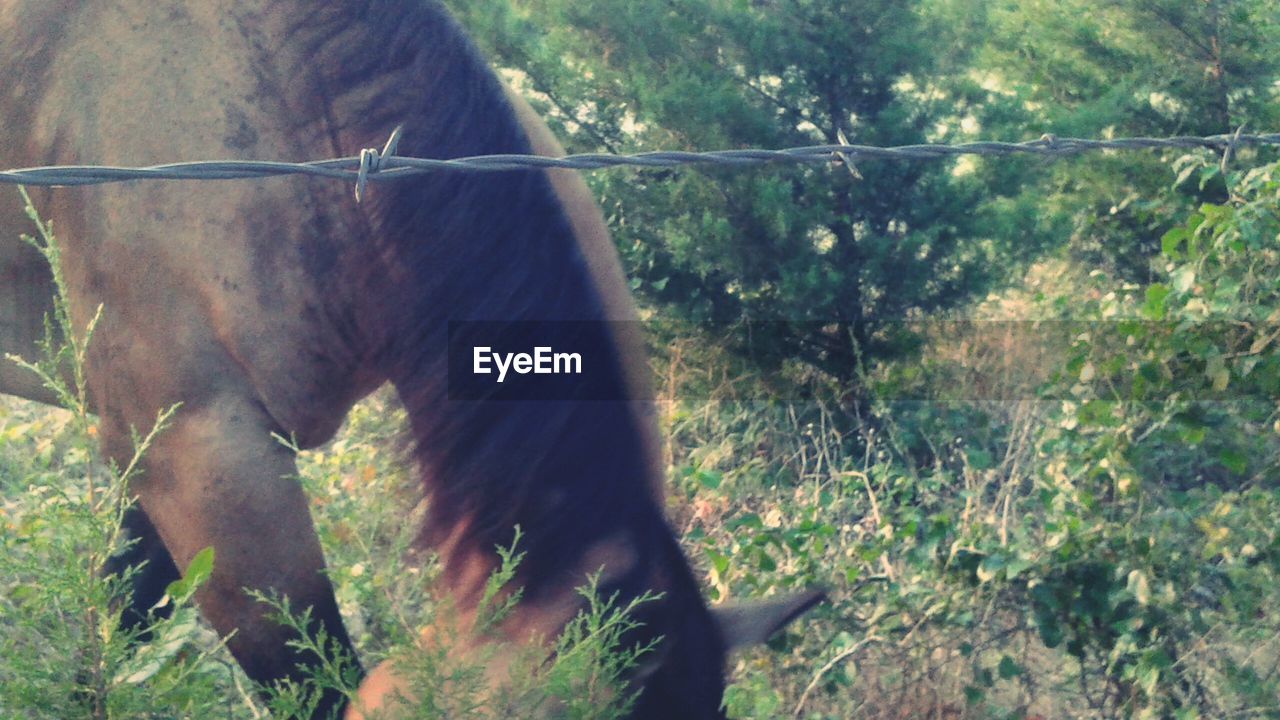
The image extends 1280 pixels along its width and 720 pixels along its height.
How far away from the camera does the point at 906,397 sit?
503 centimetres

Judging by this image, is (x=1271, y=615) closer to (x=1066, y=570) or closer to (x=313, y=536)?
(x=1066, y=570)

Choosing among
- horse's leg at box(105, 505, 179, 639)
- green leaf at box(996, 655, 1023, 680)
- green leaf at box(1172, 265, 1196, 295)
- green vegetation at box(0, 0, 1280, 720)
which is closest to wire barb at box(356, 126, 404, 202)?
green vegetation at box(0, 0, 1280, 720)

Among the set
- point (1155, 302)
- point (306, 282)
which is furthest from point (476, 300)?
point (1155, 302)

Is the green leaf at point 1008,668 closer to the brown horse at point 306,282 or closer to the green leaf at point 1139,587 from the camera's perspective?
the green leaf at point 1139,587

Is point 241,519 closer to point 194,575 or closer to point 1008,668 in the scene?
point 194,575

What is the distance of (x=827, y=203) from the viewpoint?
512cm

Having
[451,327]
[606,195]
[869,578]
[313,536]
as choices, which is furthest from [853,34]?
[313,536]

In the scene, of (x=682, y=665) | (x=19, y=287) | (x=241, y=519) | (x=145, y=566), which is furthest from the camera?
(x=145, y=566)

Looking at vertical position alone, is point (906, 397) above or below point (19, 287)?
below

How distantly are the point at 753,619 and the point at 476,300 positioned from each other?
0.83 metres

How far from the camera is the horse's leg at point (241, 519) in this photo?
7.77 feet

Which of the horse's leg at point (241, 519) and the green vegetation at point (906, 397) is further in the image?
the green vegetation at point (906, 397)

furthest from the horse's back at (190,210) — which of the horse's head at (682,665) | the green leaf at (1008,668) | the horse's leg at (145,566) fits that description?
the green leaf at (1008,668)

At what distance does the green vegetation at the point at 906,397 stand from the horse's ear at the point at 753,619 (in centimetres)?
23
